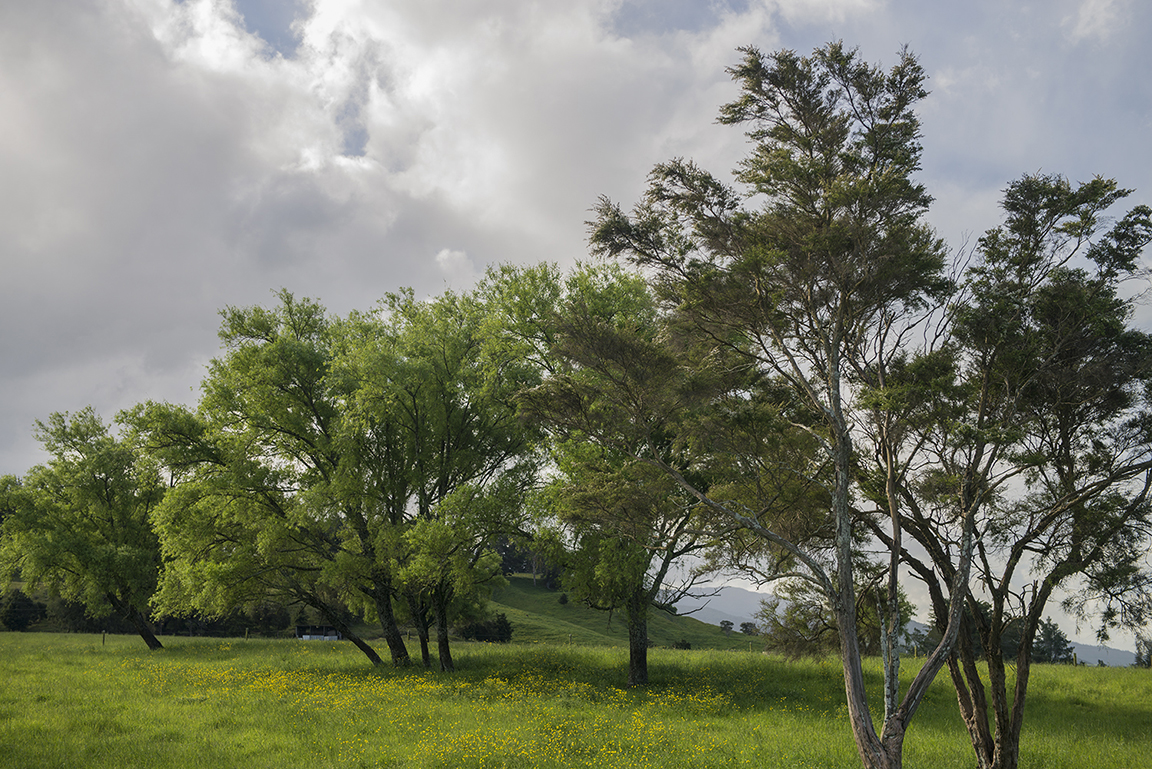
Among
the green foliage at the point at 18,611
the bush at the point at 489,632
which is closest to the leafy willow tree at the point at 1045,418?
the bush at the point at 489,632

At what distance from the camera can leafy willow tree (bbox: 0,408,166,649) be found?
1324 inches

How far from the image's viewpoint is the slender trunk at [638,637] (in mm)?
22609

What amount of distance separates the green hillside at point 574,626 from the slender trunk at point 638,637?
72.1ft

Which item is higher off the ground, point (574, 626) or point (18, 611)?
point (574, 626)

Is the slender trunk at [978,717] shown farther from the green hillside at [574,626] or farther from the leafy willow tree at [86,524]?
the leafy willow tree at [86,524]

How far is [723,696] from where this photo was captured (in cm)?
2052

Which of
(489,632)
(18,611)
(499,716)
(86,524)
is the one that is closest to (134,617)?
(86,524)

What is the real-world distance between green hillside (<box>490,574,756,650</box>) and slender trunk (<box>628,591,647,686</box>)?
21971 millimetres

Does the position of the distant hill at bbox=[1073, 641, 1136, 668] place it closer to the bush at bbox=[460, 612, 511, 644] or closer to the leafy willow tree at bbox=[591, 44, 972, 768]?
the leafy willow tree at bbox=[591, 44, 972, 768]

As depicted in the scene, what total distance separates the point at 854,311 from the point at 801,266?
160 cm

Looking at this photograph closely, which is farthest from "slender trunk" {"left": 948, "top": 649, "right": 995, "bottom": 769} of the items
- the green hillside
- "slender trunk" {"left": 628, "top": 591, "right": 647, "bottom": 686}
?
the green hillside

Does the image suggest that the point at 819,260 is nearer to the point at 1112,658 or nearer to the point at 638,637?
the point at 638,637

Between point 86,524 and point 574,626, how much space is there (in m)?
40.1

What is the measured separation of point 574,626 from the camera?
5959cm
